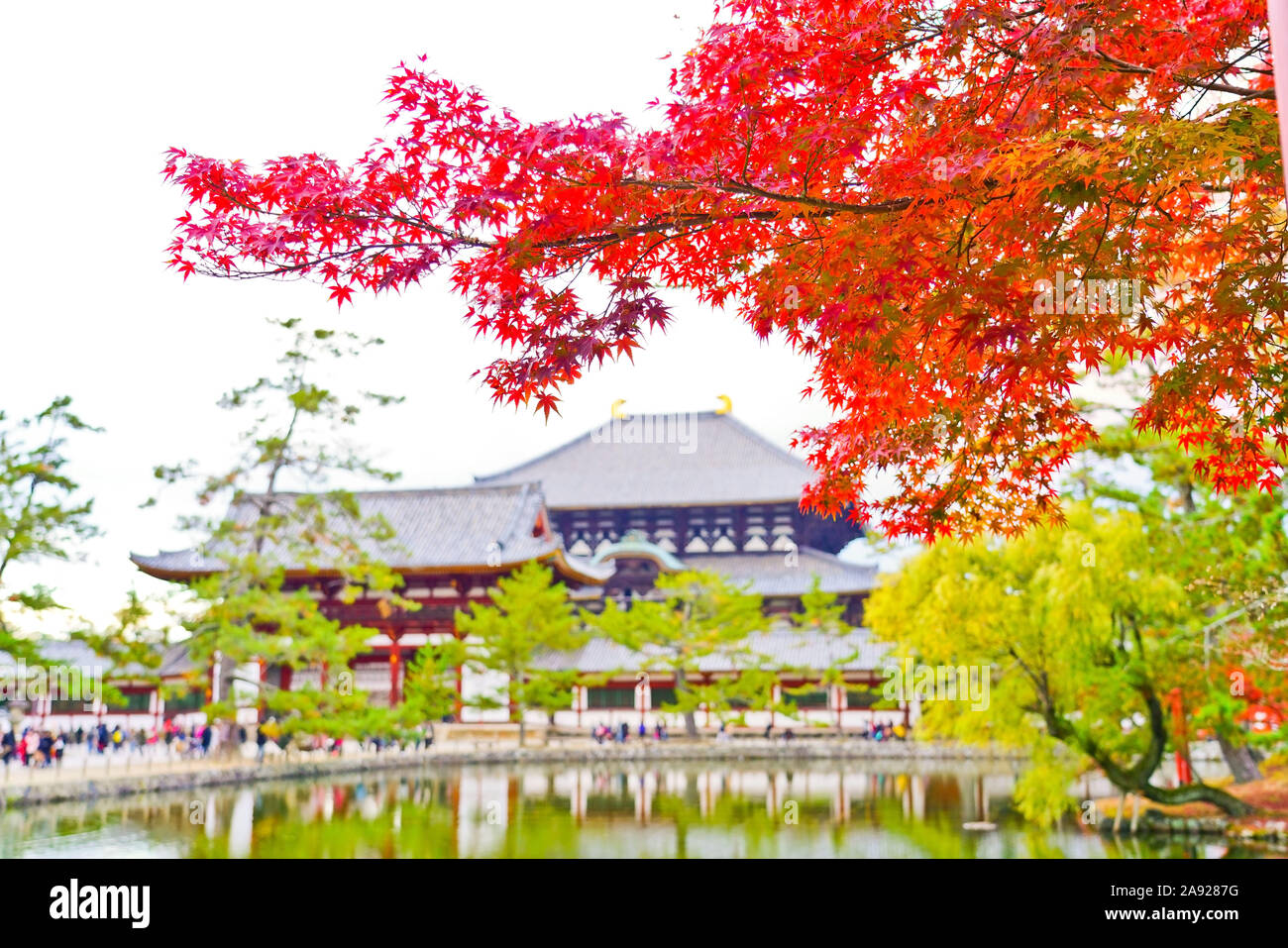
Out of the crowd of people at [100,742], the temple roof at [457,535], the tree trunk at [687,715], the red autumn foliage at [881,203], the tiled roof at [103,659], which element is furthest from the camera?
the temple roof at [457,535]

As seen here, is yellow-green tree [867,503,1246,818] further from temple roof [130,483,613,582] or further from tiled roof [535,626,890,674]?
temple roof [130,483,613,582]

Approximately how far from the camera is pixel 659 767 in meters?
23.2

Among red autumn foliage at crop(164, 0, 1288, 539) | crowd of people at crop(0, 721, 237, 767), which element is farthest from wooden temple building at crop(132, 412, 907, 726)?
red autumn foliage at crop(164, 0, 1288, 539)

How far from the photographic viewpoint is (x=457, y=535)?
26547mm

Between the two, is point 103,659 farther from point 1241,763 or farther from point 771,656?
point 1241,763

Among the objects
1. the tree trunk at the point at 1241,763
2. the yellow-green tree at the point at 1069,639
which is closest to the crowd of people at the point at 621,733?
the yellow-green tree at the point at 1069,639

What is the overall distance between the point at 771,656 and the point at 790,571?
3.84 metres

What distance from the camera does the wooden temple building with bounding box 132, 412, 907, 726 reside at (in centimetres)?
2541

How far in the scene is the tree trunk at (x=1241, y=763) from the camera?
45.8 ft

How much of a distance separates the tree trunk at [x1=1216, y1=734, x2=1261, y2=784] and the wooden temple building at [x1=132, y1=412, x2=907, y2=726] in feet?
37.5

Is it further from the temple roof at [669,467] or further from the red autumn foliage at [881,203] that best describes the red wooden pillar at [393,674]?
the red autumn foliage at [881,203]

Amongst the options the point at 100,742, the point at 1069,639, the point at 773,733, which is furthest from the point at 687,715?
the point at 1069,639

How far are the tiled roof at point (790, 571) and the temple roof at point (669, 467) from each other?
64.5 inches

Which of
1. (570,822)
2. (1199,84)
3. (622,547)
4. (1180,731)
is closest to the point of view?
(1199,84)
